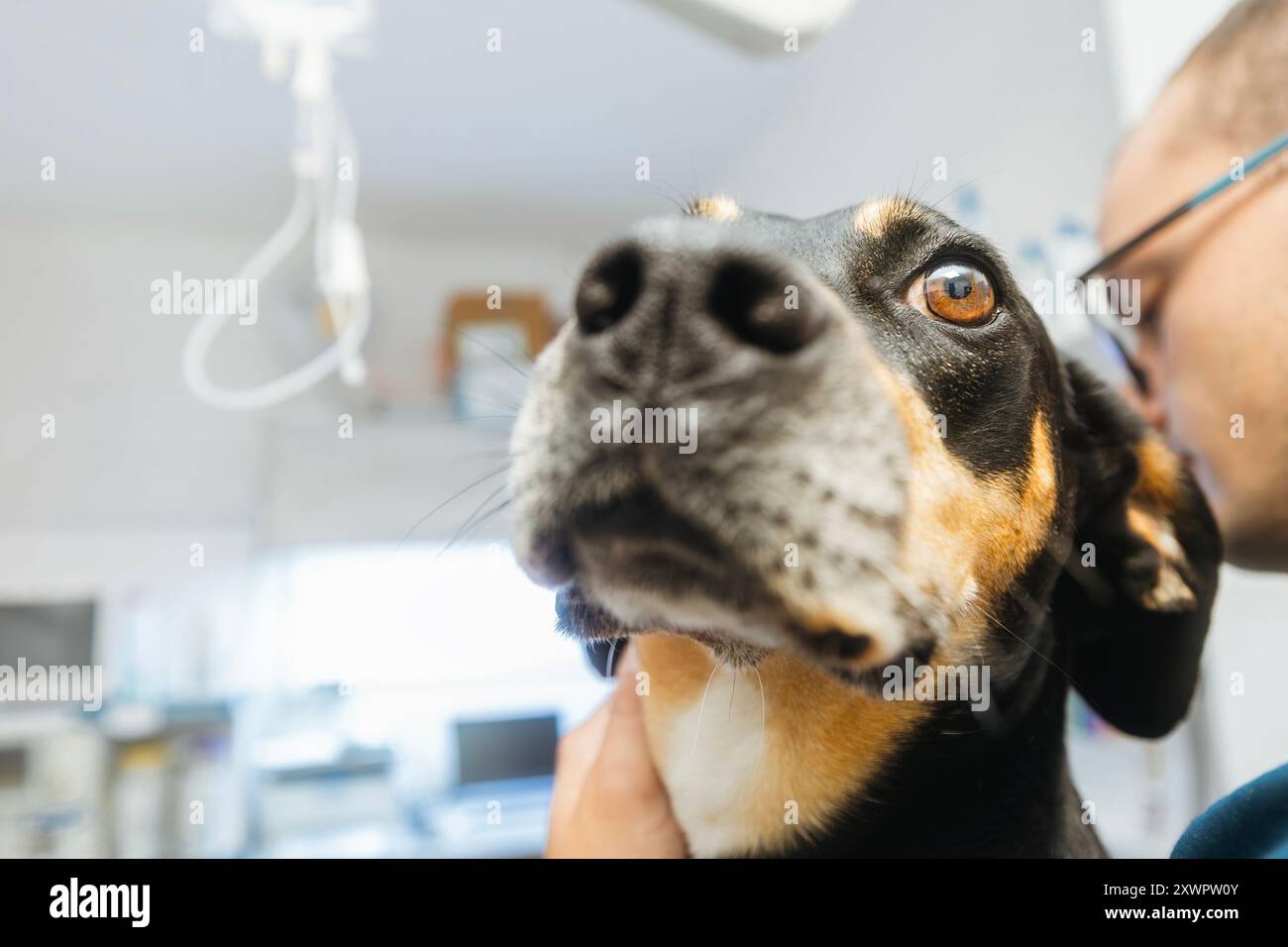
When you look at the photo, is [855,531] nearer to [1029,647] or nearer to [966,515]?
[966,515]

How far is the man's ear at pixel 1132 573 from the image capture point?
82 cm

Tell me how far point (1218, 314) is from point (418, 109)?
283cm

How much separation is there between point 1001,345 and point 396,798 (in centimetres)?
395

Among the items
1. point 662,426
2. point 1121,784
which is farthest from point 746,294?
point 1121,784

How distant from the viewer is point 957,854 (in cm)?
73

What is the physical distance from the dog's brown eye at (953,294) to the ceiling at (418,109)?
1.11 meters

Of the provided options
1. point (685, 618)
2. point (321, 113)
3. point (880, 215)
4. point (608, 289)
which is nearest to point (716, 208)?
point (880, 215)

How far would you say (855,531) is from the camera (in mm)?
497

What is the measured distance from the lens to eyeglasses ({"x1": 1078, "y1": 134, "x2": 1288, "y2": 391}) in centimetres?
80

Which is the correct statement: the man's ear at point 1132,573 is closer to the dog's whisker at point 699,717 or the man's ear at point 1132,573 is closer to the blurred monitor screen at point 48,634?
the dog's whisker at point 699,717

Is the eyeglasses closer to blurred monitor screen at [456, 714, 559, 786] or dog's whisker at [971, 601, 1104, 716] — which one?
dog's whisker at [971, 601, 1104, 716]

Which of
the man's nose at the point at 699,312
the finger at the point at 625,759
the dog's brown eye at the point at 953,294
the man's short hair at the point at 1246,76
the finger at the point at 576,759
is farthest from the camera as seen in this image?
Answer: the finger at the point at 576,759

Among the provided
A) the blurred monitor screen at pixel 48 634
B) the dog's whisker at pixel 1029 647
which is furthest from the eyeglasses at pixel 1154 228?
the blurred monitor screen at pixel 48 634

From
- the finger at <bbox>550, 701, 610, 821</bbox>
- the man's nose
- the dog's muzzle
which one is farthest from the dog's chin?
the finger at <bbox>550, 701, 610, 821</bbox>
